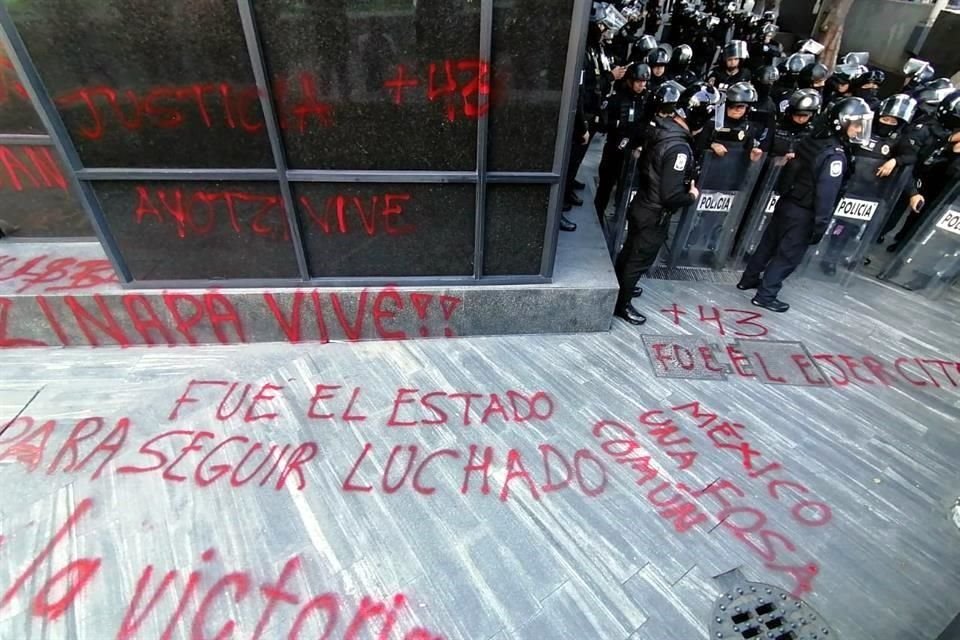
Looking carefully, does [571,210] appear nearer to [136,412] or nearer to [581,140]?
[581,140]

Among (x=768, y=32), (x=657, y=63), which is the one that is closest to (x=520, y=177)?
(x=657, y=63)

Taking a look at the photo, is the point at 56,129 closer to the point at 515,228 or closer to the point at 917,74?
the point at 515,228

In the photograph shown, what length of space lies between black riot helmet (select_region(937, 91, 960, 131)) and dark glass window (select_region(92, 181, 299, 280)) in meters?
7.56

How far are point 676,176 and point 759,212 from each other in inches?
92.2

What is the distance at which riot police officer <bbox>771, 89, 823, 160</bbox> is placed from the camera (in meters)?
4.91

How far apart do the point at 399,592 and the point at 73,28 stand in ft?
13.9

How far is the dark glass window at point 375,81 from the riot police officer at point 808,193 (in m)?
3.49

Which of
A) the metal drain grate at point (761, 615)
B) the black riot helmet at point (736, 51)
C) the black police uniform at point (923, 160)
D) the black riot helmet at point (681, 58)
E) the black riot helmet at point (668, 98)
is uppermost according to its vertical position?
the black riot helmet at point (736, 51)

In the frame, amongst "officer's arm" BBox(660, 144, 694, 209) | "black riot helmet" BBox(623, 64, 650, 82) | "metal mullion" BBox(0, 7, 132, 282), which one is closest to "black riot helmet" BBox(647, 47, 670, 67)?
"black riot helmet" BBox(623, 64, 650, 82)

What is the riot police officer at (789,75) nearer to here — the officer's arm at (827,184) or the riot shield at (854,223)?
the riot shield at (854,223)

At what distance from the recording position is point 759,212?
18.9 feet

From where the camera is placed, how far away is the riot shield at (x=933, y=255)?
17.8 feet

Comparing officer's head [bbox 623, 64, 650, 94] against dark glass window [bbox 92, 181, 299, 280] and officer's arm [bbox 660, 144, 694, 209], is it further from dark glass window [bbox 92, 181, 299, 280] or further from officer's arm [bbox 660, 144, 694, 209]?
dark glass window [bbox 92, 181, 299, 280]

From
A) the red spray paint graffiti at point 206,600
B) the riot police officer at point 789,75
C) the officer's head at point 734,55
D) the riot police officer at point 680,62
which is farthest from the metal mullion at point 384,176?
the officer's head at point 734,55
